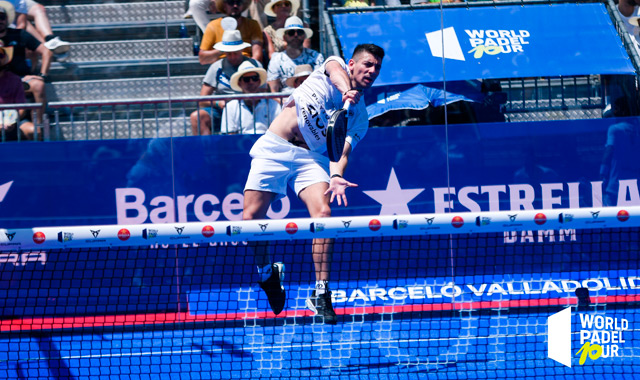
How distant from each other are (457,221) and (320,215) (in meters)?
1.38

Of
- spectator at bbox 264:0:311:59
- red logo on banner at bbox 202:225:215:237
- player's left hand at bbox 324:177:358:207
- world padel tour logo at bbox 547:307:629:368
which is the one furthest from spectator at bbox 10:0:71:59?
world padel tour logo at bbox 547:307:629:368

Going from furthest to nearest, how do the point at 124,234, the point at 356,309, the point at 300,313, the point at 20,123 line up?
the point at 20,123 < the point at 356,309 < the point at 300,313 < the point at 124,234

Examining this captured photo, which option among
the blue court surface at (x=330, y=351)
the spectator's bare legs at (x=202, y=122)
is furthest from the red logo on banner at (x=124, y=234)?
the spectator's bare legs at (x=202, y=122)

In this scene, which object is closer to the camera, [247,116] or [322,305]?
[322,305]

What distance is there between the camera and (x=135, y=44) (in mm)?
7414

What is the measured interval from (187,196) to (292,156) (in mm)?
1643

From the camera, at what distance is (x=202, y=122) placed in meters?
7.24

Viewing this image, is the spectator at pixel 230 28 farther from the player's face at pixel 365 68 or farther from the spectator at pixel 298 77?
the player's face at pixel 365 68

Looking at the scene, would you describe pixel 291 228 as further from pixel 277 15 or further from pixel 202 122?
pixel 277 15

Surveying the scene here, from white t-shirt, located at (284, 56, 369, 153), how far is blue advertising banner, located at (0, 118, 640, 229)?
4.14ft

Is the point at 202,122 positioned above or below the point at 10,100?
below

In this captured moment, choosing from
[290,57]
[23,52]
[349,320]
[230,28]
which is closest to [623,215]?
[349,320]

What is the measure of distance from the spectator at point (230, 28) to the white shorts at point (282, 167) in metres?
1.80

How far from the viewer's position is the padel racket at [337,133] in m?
5.24
